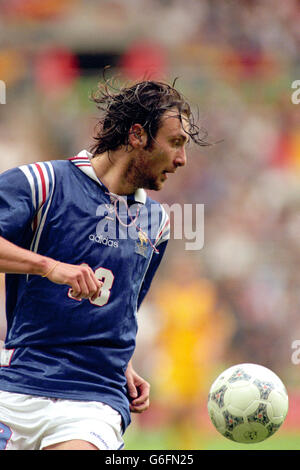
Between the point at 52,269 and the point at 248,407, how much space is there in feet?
4.06

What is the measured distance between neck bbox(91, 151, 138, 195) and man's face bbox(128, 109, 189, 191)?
0.03 m

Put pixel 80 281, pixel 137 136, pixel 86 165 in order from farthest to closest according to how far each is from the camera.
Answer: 1. pixel 137 136
2. pixel 86 165
3. pixel 80 281

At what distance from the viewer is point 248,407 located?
3418 mm

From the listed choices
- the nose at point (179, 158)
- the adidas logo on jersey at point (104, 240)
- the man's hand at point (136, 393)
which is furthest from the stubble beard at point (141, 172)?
the man's hand at point (136, 393)

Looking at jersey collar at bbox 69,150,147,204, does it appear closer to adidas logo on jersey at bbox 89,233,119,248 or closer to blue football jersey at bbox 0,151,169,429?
blue football jersey at bbox 0,151,169,429

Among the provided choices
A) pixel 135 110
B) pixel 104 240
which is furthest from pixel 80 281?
pixel 135 110

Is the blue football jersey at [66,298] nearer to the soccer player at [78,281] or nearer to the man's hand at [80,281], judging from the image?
the soccer player at [78,281]

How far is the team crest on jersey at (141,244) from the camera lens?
3.35 m

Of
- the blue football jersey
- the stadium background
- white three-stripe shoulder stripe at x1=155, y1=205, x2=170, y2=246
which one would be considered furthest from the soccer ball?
the stadium background

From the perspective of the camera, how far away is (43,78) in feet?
36.9

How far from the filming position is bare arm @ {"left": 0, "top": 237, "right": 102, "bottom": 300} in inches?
105

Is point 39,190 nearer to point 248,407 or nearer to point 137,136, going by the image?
point 137,136

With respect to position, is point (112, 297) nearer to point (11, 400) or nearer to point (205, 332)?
point (11, 400)

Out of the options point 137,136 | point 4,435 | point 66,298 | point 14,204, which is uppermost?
point 137,136
